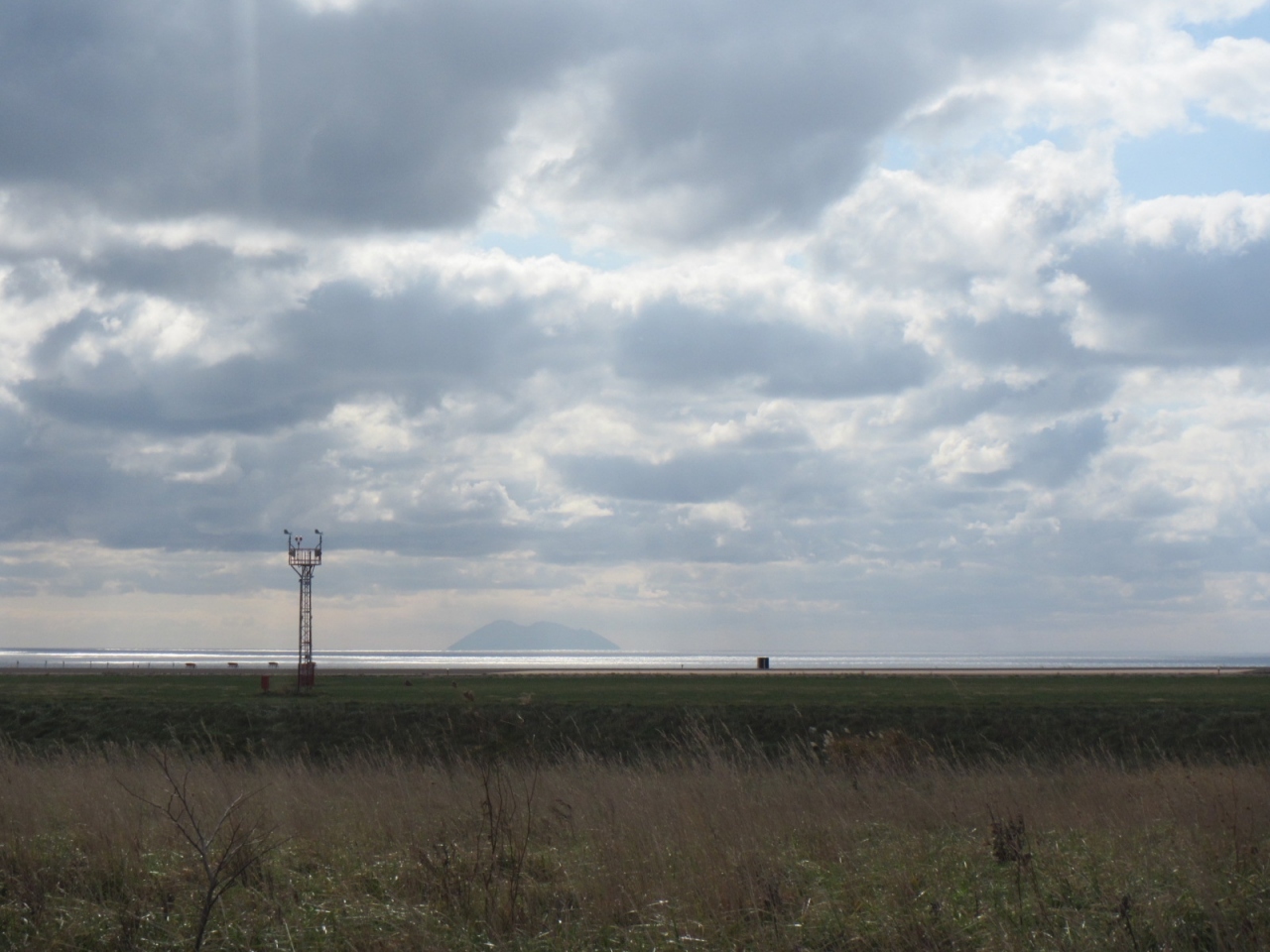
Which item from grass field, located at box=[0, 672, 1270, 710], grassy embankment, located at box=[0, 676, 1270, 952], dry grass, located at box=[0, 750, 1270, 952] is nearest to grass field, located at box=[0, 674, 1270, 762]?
grass field, located at box=[0, 672, 1270, 710]

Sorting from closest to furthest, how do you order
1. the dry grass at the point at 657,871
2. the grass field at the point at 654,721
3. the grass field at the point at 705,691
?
the dry grass at the point at 657,871 < the grass field at the point at 654,721 < the grass field at the point at 705,691

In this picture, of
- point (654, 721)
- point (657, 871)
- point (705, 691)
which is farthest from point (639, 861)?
point (705, 691)

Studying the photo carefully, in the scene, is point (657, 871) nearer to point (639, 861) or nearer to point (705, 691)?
point (639, 861)

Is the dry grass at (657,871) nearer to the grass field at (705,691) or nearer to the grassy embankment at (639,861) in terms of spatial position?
the grassy embankment at (639,861)

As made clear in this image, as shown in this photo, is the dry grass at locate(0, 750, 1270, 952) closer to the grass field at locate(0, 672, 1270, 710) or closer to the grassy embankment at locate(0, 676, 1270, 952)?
the grassy embankment at locate(0, 676, 1270, 952)

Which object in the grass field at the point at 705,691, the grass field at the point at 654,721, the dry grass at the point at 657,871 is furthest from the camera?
the grass field at the point at 705,691

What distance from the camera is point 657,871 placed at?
1011 centimetres

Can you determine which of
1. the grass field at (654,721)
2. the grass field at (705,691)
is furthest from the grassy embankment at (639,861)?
the grass field at (705,691)

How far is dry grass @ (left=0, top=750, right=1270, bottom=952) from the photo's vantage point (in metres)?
8.98

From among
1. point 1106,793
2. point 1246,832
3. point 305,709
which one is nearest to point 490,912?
point 1246,832

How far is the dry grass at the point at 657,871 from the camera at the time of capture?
29.5 ft

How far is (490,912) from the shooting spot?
9242 millimetres

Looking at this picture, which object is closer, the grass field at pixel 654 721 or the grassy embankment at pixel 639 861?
the grassy embankment at pixel 639 861

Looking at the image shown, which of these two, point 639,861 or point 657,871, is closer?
point 657,871
